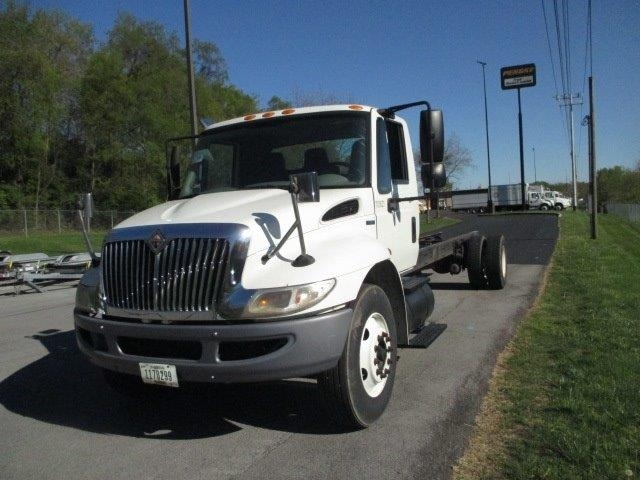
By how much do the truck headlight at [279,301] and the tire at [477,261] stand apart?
22.0ft

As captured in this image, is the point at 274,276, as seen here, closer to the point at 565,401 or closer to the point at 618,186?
the point at 565,401

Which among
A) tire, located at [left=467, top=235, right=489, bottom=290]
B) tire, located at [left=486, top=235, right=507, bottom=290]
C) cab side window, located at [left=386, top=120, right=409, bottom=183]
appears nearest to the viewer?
cab side window, located at [left=386, top=120, right=409, bottom=183]

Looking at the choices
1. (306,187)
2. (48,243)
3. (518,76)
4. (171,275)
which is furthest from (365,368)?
(518,76)

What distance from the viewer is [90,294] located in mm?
4332

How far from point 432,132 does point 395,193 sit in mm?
696

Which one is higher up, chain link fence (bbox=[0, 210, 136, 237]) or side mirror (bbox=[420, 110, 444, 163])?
side mirror (bbox=[420, 110, 444, 163])

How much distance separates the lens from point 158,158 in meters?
41.2

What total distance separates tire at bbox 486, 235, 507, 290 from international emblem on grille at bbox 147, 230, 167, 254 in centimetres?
726

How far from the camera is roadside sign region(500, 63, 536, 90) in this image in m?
68.4

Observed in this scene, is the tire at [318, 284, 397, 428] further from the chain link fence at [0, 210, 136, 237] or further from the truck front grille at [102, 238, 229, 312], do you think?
the chain link fence at [0, 210, 136, 237]

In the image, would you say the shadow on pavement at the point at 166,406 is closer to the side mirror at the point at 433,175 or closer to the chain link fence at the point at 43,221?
the side mirror at the point at 433,175

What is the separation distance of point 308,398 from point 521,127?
199 ft

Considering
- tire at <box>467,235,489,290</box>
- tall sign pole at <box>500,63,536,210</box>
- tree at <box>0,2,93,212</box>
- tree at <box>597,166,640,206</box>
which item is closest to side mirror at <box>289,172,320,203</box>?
tire at <box>467,235,489,290</box>

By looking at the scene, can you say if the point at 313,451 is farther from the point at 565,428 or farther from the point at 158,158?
the point at 158,158
